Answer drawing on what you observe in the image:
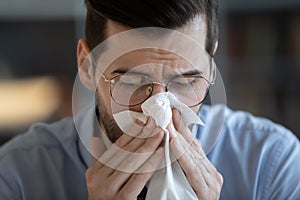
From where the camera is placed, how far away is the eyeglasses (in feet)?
2.81

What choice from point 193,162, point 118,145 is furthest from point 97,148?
point 193,162

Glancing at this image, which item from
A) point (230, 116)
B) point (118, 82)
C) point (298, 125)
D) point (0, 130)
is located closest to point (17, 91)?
point (0, 130)

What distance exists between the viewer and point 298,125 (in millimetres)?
2178

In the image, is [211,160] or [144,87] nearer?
[144,87]

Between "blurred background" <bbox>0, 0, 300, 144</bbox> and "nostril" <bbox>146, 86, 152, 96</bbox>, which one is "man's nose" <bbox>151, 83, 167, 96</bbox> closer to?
"nostril" <bbox>146, 86, 152, 96</bbox>

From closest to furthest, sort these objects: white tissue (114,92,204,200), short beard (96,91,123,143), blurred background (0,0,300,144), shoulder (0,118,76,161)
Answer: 1. white tissue (114,92,204,200)
2. short beard (96,91,123,143)
3. shoulder (0,118,76,161)
4. blurred background (0,0,300,144)

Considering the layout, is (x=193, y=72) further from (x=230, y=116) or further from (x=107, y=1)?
(x=230, y=116)

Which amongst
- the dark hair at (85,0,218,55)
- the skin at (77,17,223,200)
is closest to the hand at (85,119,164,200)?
the skin at (77,17,223,200)

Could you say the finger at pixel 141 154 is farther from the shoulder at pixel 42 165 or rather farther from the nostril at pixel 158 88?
the shoulder at pixel 42 165

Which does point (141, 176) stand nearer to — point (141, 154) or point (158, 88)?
point (141, 154)

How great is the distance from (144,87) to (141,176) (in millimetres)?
137

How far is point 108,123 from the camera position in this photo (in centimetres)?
94

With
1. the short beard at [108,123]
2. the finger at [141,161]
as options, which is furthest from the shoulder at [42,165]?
the finger at [141,161]

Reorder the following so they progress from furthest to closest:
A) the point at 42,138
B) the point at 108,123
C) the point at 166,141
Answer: the point at 42,138, the point at 108,123, the point at 166,141
